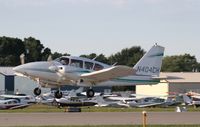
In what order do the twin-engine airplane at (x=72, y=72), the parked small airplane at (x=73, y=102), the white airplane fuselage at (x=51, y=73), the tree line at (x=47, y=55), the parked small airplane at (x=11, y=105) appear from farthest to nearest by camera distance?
the tree line at (x=47, y=55) < the parked small airplane at (x=73, y=102) < the parked small airplane at (x=11, y=105) < the twin-engine airplane at (x=72, y=72) < the white airplane fuselage at (x=51, y=73)

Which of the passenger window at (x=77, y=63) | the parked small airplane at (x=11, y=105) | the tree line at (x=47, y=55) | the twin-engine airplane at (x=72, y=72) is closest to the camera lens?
the twin-engine airplane at (x=72, y=72)

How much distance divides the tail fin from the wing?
12.2 ft

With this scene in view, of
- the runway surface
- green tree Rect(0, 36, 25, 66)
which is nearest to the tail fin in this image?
the runway surface

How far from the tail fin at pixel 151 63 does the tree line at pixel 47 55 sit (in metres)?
93.3

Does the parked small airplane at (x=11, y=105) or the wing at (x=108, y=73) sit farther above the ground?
the wing at (x=108, y=73)

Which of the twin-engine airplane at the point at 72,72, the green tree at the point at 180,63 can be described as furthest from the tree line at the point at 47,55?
the twin-engine airplane at the point at 72,72

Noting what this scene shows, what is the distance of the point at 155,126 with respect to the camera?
2966 cm

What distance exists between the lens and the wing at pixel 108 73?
135ft

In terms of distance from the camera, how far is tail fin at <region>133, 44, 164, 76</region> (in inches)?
1838

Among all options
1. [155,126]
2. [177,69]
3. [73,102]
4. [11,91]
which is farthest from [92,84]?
[177,69]

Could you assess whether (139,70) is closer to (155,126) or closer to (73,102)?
(155,126)

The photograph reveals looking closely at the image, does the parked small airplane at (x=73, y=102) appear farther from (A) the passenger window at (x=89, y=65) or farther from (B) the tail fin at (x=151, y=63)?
(A) the passenger window at (x=89, y=65)

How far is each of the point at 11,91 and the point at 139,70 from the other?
56951mm

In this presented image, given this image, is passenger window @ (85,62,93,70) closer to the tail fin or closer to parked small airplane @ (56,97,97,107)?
the tail fin
